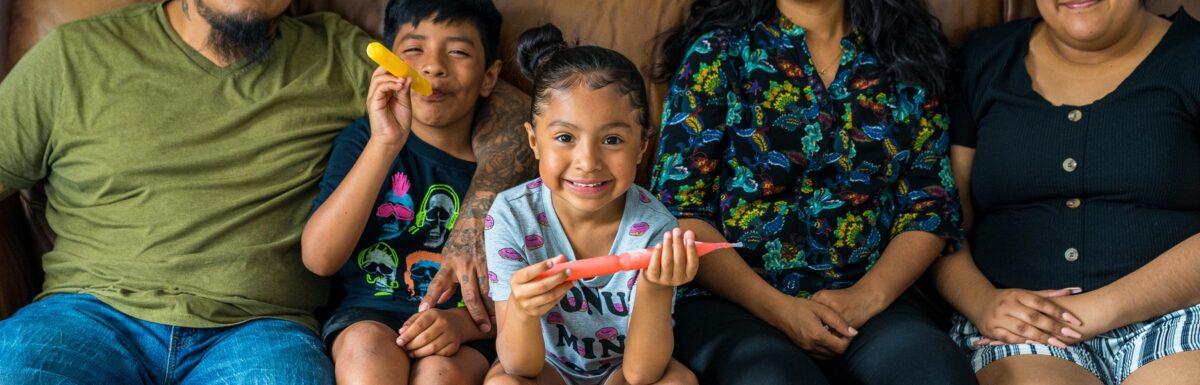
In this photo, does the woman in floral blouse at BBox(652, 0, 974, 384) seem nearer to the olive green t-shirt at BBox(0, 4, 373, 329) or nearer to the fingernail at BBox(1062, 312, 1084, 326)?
the fingernail at BBox(1062, 312, 1084, 326)

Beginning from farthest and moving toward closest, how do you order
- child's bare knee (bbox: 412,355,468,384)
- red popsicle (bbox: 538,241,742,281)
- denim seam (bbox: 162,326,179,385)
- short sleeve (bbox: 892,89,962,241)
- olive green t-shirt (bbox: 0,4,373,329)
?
1. short sleeve (bbox: 892,89,962,241)
2. olive green t-shirt (bbox: 0,4,373,329)
3. denim seam (bbox: 162,326,179,385)
4. child's bare knee (bbox: 412,355,468,384)
5. red popsicle (bbox: 538,241,742,281)

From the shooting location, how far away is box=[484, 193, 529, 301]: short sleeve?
1715mm

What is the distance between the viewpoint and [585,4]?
2.36 metres

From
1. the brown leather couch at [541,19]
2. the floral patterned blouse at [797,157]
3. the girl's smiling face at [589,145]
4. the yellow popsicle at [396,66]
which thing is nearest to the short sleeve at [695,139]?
the floral patterned blouse at [797,157]

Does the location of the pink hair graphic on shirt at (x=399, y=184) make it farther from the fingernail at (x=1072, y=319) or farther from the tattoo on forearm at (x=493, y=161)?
the fingernail at (x=1072, y=319)

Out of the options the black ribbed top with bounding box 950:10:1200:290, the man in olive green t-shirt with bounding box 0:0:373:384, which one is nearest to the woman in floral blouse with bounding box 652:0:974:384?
the black ribbed top with bounding box 950:10:1200:290

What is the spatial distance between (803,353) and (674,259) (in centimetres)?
49

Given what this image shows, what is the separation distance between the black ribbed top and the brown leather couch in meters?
0.29

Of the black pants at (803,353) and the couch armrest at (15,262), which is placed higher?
the black pants at (803,353)

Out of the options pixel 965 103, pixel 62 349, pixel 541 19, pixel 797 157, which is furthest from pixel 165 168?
pixel 965 103

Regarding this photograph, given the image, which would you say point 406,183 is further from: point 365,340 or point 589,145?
point 589,145

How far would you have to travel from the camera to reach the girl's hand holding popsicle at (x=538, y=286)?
1.48 metres

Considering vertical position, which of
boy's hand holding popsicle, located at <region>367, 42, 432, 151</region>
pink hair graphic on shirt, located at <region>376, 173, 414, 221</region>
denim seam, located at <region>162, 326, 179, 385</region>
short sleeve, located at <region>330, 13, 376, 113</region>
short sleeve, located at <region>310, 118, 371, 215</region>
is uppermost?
boy's hand holding popsicle, located at <region>367, 42, 432, 151</region>

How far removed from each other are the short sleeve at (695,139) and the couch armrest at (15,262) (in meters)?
1.20
